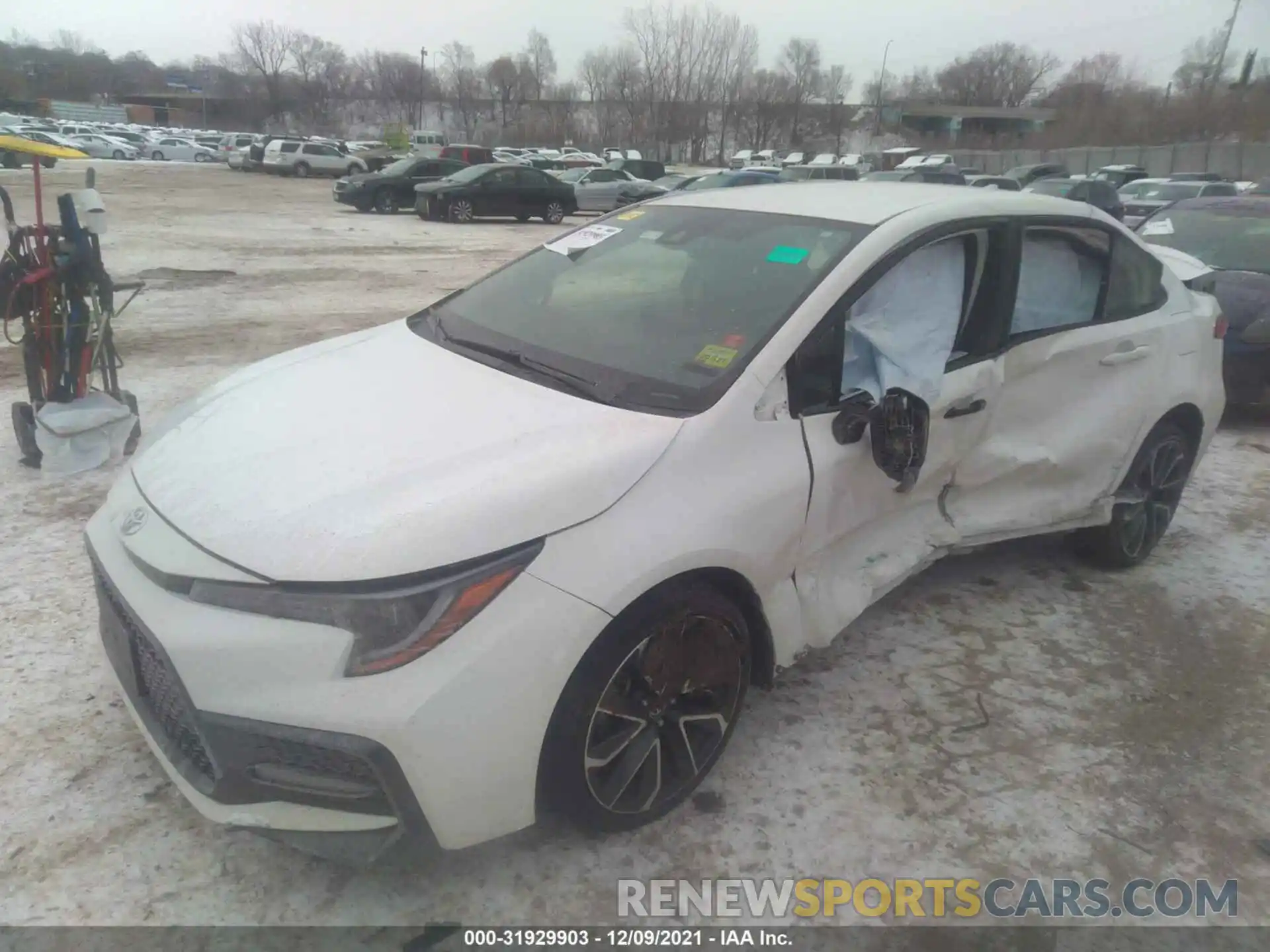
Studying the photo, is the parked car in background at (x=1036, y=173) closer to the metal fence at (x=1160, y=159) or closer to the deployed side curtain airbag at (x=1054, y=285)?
the metal fence at (x=1160, y=159)

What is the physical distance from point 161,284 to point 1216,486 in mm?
10935

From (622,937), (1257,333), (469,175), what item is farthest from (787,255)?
(469,175)

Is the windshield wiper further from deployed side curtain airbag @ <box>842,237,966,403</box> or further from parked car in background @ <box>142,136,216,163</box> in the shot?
parked car in background @ <box>142,136,216,163</box>

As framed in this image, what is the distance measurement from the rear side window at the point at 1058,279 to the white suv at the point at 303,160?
121ft

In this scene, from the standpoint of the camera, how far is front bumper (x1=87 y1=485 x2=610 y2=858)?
197 cm

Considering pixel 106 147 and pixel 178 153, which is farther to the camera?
pixel 178 153

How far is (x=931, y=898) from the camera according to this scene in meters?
2.36

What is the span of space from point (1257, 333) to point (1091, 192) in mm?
14579

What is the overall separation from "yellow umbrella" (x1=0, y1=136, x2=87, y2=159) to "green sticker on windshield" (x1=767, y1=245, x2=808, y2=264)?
3571 millimetres

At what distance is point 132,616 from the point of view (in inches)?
86.4

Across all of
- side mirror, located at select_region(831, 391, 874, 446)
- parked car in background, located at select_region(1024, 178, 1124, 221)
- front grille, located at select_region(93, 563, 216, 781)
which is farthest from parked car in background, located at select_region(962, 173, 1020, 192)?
front grille, located at select_region(93, 563, 216, 781)

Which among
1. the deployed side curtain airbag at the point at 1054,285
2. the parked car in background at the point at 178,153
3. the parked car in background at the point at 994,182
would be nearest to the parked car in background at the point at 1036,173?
the parked car in background at the point at 994,182

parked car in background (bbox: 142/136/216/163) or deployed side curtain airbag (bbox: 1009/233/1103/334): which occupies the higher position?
deployed side curtain airbag (bbox: 1009/233/1103/334)

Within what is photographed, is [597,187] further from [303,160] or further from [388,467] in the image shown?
[388,467]
